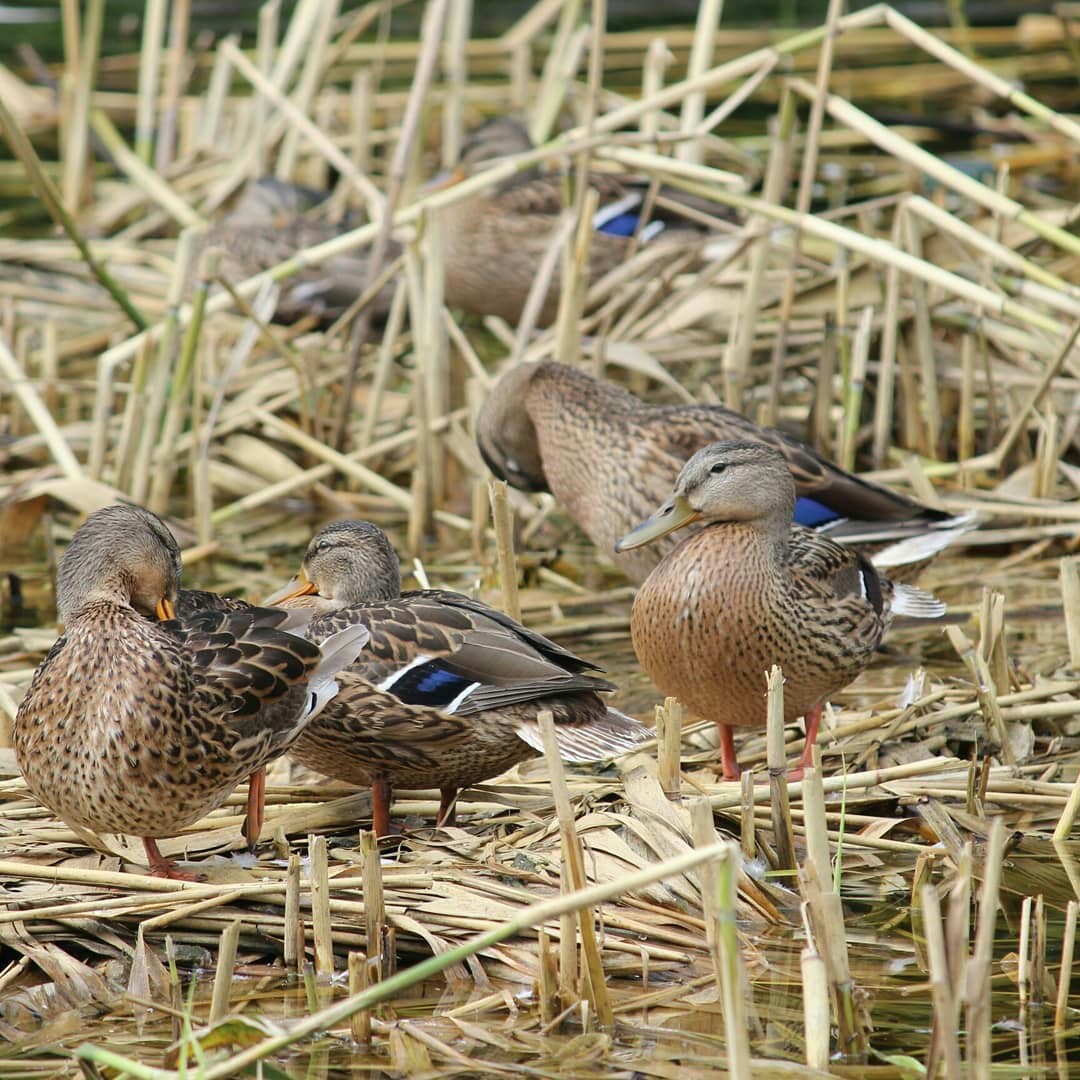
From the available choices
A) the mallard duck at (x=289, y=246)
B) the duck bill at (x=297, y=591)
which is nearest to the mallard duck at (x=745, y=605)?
the duck bill at (x=297, y=591)

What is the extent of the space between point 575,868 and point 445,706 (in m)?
1.08

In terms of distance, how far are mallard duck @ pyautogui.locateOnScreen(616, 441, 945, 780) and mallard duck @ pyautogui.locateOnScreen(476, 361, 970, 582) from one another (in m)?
0.64

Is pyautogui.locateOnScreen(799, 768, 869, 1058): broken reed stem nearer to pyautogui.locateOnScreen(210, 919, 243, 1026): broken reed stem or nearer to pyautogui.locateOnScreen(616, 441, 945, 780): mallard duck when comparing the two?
pyautogui.locateOnScreen(210, 919, 243, 1026): broken reed stem

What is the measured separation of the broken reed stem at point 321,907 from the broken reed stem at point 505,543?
1.49 metres

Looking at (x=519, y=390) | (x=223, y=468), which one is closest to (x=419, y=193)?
(x=223, y=468)

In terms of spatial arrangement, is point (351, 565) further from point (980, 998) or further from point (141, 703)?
point (980, 998)

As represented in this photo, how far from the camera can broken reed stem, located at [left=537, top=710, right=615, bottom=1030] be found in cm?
321

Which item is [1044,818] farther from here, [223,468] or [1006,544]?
[223,468]

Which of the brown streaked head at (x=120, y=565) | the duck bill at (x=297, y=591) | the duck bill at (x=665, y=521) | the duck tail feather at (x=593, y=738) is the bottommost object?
the duck tail feather at (x=593, y=738)

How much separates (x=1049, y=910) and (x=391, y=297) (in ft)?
17.3

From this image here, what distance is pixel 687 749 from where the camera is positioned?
5203 mm

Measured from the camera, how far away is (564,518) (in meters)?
7.47

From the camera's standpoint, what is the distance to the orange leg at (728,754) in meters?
4.79

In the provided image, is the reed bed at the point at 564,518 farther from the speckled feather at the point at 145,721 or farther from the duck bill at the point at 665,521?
the duck bill at the point at 665,521
